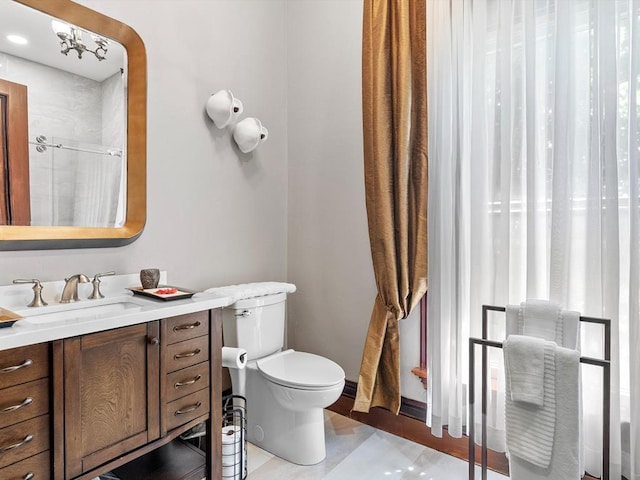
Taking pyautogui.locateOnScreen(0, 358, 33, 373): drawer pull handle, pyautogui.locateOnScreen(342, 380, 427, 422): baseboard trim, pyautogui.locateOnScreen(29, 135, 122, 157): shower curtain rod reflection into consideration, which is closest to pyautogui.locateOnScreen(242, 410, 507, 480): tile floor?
pyautogui.locateOnScreen(342, 380, 427, 422): baseboard trim

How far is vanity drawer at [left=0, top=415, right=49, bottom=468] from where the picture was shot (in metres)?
1.05

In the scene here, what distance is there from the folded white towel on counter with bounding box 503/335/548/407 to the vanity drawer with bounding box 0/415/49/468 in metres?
1.47

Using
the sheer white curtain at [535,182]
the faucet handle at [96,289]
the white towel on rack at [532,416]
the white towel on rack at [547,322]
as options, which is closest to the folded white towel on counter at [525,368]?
the white towel on rack at [532,416]

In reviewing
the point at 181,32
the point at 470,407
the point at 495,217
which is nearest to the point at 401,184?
the point at 495,217

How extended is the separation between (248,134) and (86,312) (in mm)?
1249

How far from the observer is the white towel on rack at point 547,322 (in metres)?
1.40

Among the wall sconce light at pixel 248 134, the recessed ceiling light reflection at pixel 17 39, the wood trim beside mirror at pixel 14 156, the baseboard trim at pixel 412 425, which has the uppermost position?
the recessed ceiling light reflection at pixel 17 39

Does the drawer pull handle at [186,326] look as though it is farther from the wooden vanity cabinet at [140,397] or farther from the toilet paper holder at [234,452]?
the toilet paper holder at [234,452]

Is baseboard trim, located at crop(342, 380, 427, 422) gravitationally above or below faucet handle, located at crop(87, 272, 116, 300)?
below

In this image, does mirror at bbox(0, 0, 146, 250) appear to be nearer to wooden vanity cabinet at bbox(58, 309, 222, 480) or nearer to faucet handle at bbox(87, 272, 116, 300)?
faucet handle at bbox(87, 272, 116, 300)

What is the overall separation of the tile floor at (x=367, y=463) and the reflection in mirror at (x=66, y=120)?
135cm

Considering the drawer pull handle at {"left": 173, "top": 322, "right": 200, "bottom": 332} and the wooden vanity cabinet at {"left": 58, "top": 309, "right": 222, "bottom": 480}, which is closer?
the wooden vanity cabinet at {"left": 58, "top": 309, "right": 222, "bottom": 480}

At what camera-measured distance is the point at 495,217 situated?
1.76 m

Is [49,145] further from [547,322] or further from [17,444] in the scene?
[547,322]
